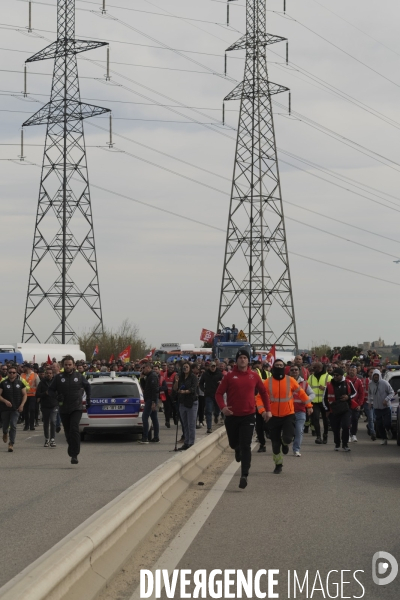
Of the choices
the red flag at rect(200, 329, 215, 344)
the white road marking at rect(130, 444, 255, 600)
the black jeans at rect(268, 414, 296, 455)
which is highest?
the red flag at rect(200, 329, 215, 344)

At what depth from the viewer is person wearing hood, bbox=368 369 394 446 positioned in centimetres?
2167

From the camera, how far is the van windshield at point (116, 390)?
2230cm

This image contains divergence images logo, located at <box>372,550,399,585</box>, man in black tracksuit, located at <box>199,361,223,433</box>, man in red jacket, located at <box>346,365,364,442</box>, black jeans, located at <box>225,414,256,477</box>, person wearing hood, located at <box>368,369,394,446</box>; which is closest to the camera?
divergence images logo, located at <box>372,550,399,585</box>

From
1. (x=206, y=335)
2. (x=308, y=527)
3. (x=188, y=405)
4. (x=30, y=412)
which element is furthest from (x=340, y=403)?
(x=206, y=335)

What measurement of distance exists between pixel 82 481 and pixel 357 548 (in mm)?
6311

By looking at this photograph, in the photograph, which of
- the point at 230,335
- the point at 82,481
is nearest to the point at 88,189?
the point at 230,335

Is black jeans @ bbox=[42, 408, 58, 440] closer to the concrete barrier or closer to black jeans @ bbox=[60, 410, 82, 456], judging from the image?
black jeans @ bbox=[60, 410, 82, 456]

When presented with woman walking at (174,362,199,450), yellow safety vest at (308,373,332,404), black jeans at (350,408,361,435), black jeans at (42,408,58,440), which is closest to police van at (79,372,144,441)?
black jeans at (42,408,58,440)

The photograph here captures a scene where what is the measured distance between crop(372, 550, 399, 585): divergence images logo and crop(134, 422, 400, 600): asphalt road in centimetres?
6

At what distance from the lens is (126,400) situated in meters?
22.2

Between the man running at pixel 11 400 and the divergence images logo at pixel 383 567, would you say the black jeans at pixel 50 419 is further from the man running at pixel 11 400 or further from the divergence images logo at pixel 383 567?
the divergence images logo at pixel 383 567

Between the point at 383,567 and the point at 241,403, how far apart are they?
5.62m

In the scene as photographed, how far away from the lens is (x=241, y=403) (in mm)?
13164

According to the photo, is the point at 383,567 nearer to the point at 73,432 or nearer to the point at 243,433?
the point at 243,433
